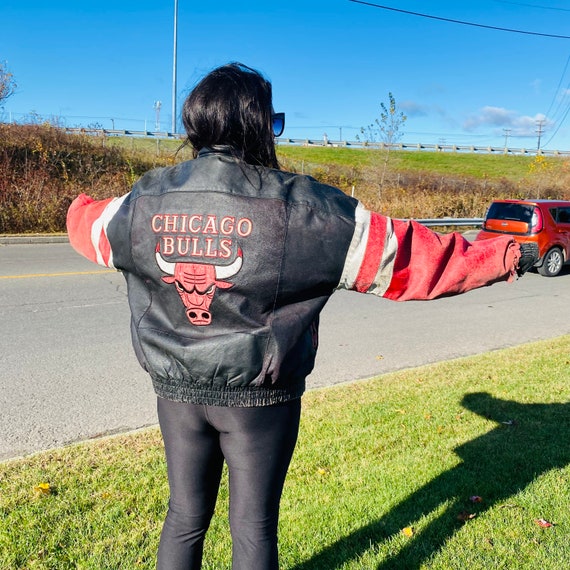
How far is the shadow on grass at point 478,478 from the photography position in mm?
2760

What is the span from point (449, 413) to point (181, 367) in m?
3.06

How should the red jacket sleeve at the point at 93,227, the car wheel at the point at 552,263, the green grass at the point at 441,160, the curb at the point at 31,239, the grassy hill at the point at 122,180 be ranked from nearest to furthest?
1. the red jacket sleeve at the point at 93,227
2. the car wheel at the point at 552,263
3. the curb at the point at 31,239
4. the grassy hill at the point at 122,180
5. the green grass at the point at 441,160

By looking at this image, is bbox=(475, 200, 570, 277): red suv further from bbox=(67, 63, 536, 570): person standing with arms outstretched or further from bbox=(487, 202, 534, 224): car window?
bbox=(67, 63, 536, 570): person standing with arms outstretched

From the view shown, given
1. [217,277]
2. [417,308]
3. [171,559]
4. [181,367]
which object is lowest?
[417,308]

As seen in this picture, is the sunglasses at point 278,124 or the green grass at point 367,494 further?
→ the green grass at point 367,494

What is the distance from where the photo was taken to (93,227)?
1.94 meters

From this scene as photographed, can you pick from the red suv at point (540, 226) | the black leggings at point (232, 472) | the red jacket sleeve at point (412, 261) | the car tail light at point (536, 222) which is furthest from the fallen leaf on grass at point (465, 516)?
the car tail light at point (536, 222)

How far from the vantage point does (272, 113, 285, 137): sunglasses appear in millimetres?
1788

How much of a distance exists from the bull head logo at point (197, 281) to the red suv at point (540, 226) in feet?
37.6

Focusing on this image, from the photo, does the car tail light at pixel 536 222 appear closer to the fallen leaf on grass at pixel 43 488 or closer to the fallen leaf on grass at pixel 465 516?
the fallen leaf on grass at pixel 465 516

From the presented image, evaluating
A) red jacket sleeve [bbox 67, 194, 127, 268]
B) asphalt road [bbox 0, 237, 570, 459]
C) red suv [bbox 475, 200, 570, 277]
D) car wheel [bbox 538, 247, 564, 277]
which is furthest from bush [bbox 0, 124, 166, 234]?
→ red jacket sleeve [bbox 67, 194, 127, 268]

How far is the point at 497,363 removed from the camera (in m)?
5.69

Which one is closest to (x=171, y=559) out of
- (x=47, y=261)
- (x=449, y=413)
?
(x=449, y=413)

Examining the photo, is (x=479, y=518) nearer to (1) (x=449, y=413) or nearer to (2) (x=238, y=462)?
(1) (x=449, y=413)
